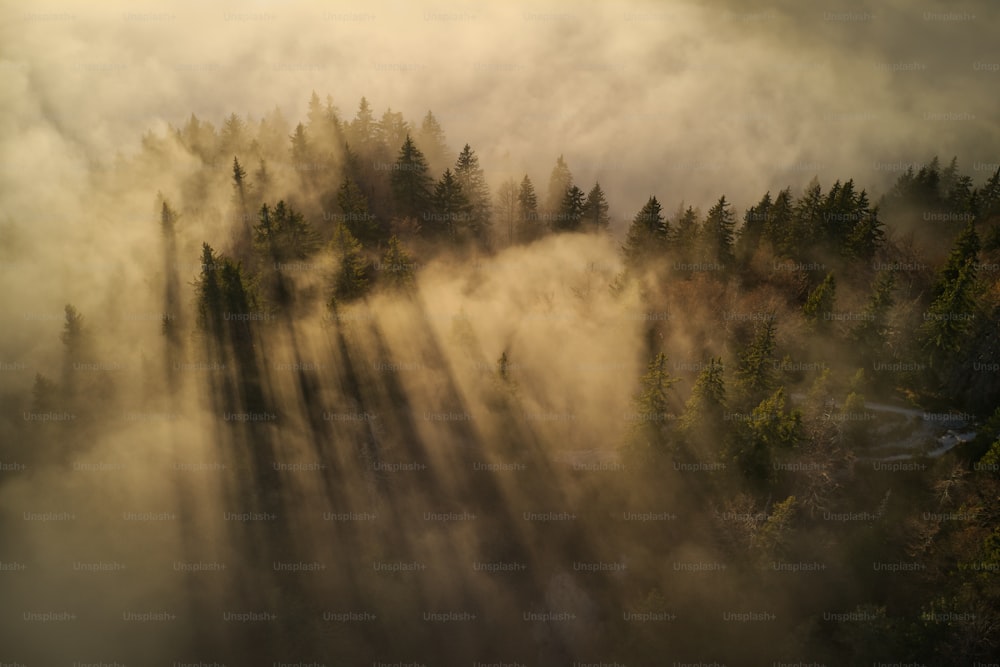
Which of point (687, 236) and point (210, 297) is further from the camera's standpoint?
point (687, 236)

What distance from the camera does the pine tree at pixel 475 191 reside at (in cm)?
8250

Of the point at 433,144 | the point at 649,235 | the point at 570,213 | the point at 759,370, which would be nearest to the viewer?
the point at 759,370

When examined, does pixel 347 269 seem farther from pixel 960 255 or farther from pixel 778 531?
pixel 960 255

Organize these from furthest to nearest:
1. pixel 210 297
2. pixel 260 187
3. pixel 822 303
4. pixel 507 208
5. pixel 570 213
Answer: pixel 260 187 → pixel 507 208 → pixel 570 213 → pixel 210 297 → pixel 822 303

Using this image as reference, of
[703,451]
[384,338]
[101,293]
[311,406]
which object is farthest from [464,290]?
[101,293]

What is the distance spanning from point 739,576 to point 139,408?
6890 centimetres

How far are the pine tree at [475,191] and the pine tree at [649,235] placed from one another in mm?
19655

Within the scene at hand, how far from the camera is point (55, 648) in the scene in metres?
71.1

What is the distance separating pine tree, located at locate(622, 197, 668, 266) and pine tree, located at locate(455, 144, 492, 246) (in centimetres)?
1966

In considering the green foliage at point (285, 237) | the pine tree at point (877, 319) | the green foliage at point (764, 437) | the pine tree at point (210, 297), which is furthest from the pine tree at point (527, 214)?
the pine tree at point (877, 319)

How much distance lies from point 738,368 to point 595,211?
30.8 m

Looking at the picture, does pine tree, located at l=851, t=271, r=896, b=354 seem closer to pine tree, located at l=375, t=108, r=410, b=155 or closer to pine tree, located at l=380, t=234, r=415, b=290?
pine tree, located at l=380, t=234, r=415, b=290

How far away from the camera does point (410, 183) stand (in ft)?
263

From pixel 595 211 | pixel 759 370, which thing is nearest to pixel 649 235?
pixel 595 211
